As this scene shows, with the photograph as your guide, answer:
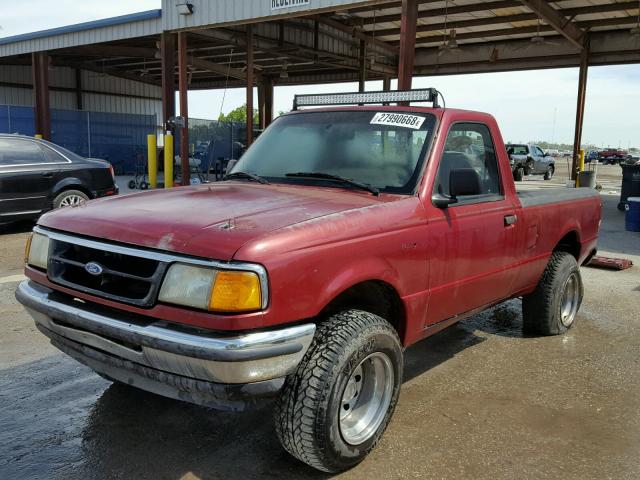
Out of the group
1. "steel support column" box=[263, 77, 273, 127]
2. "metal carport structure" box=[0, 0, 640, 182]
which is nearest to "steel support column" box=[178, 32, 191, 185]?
"metal carport structure" box=[0, 0, 640, 182]

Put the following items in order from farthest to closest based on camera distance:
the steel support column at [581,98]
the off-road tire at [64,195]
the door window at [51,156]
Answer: the steel support column at [581,98], the door window at [51,156], the off-road tire at [64,195]

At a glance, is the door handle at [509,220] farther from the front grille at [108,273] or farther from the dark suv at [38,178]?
the dark suv at [38,178]

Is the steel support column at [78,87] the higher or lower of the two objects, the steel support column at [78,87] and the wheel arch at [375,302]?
the higher

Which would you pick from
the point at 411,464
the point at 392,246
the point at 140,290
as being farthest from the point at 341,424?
the point at 140,290

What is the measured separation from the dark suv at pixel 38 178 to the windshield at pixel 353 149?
19.3 feet

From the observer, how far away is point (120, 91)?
116ft

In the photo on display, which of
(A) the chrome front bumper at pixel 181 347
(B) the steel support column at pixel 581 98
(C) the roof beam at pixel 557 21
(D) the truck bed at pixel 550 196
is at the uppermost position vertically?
(C) the roof beam at pixel 557 21

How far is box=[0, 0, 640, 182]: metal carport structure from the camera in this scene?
569 inches

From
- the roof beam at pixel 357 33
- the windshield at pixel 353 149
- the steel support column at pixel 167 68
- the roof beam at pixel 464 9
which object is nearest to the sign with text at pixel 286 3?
the steel support column at pixel 167 68

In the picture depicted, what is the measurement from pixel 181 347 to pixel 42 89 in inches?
873

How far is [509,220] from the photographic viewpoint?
4039mm

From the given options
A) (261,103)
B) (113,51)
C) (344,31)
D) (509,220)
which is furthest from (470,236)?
(261,103)

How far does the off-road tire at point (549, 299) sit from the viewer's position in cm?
486

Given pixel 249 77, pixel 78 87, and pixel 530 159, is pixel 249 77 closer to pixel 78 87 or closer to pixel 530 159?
pixel 530 159
